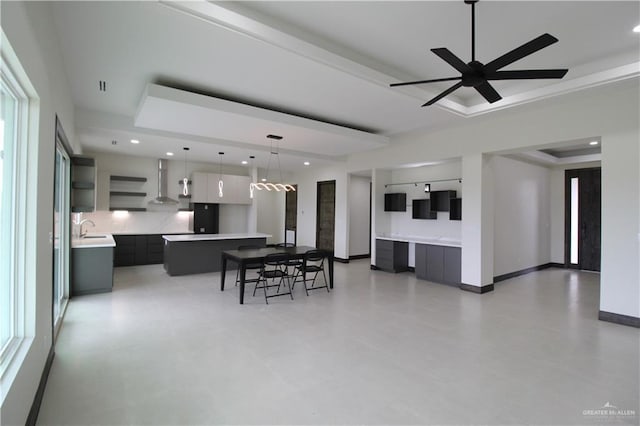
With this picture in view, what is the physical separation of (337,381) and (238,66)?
11.1 feet

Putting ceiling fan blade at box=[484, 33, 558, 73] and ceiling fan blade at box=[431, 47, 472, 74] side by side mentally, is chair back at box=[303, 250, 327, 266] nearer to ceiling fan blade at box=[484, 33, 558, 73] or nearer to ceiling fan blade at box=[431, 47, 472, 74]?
ceiling fan blade at box=[431, 47, 472, 74]

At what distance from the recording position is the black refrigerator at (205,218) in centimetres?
871

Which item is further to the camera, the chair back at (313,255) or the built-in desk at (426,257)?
the built-in desk at (426,257)

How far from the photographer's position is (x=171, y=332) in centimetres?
364

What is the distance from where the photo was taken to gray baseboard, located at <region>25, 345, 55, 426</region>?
2034 mm

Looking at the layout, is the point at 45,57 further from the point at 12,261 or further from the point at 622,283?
the point at 622,283

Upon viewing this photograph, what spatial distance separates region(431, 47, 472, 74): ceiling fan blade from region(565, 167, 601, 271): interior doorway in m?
7.04

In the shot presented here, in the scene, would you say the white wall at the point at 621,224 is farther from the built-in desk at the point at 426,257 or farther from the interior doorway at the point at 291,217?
the interior doorway at the point at 291,217

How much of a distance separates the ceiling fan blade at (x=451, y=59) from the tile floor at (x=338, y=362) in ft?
8.54

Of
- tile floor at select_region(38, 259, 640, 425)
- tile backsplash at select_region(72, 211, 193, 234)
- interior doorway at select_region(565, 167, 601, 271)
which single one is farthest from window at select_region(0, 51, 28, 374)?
interior doorway at select_region(565, 167, 601, 271)

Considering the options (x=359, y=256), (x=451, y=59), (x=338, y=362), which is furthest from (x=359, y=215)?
(x=451, y=59)

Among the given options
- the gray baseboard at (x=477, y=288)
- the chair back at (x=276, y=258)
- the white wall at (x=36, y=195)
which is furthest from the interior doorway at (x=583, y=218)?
the white wall at (x=36, y=195)

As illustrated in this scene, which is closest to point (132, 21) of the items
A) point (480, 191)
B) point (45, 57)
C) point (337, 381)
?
point (45, 57)

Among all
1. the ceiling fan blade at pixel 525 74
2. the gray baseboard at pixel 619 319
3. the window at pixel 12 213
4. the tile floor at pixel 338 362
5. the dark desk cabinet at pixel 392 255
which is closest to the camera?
the window at pixel 12 213
